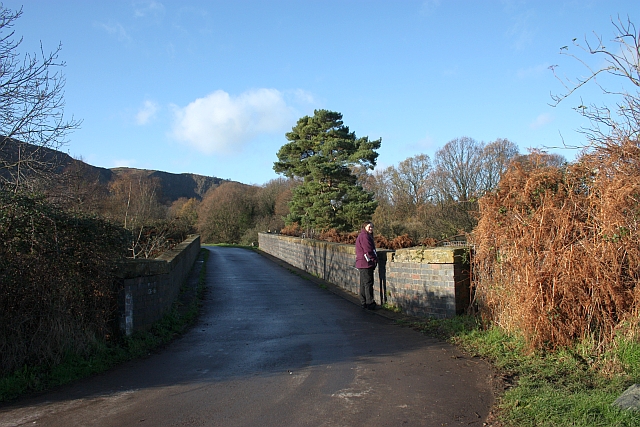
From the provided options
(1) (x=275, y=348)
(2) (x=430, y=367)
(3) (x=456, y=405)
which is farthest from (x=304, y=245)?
(3) (x=456, y=405)

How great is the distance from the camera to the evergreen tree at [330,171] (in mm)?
25812

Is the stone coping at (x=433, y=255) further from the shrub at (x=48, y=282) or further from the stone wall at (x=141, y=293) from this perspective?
the shrub at (x=48, y=282)

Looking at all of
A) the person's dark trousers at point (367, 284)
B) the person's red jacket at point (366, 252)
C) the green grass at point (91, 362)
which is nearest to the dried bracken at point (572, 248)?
the person's red jacket at point (366, 252)

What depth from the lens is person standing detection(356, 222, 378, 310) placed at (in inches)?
370

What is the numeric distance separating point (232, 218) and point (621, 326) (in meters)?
54.1

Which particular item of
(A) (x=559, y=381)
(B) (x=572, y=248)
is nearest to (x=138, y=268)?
(A) (x=559, y=381)

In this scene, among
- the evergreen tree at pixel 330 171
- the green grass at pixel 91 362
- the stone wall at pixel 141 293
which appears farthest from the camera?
the evergreen tree at pixel 330 171

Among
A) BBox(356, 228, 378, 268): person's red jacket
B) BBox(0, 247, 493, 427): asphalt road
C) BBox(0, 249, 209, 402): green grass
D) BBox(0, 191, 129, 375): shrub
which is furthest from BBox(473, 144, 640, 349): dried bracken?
BBox(0, 191, 129, 375): shrub

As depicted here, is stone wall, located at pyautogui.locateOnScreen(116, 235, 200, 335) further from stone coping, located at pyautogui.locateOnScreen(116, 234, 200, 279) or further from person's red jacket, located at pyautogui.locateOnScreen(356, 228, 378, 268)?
person's red jacket, located at pyautogui.locateOnScreen(356, 228, 378, 268)

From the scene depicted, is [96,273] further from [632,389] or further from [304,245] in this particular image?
[304,245]

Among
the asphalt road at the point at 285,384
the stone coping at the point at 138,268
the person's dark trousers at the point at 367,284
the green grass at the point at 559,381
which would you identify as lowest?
the asphalt road at the point at 285,384

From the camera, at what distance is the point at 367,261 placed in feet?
30.8

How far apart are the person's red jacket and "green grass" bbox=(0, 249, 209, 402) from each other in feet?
11.5

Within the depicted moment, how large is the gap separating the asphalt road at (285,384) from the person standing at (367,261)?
1382mm
